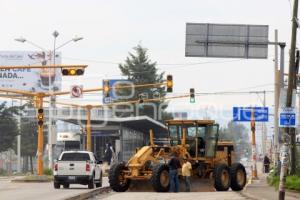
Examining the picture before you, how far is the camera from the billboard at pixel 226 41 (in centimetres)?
3266

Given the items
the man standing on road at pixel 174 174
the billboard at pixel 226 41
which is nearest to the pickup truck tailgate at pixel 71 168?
the man standing on road at pixel 174 174

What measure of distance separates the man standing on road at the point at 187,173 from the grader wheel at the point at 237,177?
2125 millimetres

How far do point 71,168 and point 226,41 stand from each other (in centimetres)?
1181

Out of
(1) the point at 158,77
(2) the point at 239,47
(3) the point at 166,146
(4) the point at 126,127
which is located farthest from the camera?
(1) the point at 158,77

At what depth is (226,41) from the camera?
32.7 metres

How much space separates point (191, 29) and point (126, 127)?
50060 mm

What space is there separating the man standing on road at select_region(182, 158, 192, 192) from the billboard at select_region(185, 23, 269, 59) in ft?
14.8

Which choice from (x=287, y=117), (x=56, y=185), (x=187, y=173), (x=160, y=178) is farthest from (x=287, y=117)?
(x=56, y=185)

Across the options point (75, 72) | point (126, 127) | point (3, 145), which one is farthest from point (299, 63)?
point (3, 145)

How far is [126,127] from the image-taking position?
271ft

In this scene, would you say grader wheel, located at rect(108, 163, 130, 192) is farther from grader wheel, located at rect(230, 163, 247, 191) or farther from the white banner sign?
the white banner sign

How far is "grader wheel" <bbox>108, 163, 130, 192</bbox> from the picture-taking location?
33.5 meters

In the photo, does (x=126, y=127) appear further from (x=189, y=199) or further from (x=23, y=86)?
(x=189, y=199)

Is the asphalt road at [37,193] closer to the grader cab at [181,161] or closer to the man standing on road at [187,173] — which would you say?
the grader cab at [181,161]
